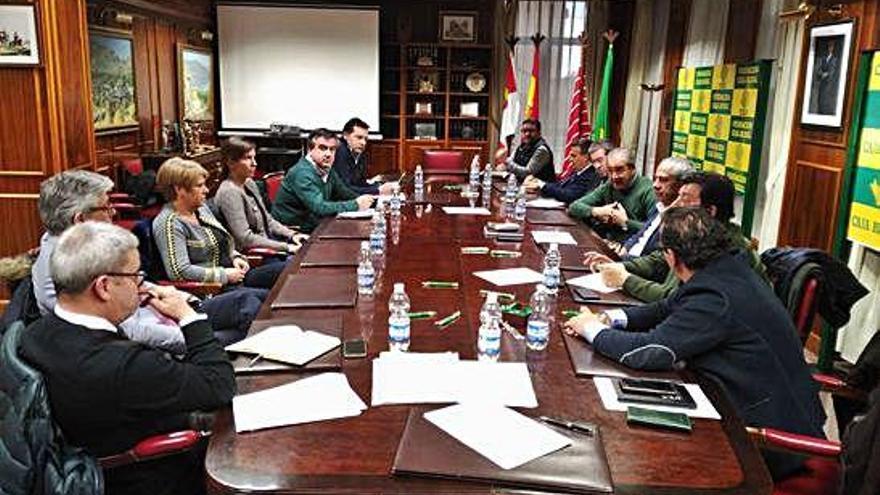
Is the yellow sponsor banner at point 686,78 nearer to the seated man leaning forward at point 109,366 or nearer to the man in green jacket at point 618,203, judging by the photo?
the man in green jacket at point 618,203

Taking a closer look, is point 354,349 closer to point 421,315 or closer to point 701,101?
point 421,315

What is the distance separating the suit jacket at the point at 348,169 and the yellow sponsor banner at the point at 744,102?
8.97ft

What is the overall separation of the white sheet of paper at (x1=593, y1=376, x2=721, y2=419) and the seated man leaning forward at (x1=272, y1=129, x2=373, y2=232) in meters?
2.74

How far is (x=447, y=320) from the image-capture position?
87.8 inches

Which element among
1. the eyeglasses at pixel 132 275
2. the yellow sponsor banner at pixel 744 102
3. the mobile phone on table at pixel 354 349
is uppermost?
the yellow sponsor banner at pixel 744 102

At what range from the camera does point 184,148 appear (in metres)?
6.78

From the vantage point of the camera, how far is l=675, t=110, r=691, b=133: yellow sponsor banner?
241 inches

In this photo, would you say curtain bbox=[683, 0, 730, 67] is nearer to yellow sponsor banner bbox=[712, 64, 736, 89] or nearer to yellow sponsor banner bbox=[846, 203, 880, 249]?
yellow sponsor banner bbox=[712, 64, 736, 89]

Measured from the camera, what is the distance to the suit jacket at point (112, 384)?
5.07 feet

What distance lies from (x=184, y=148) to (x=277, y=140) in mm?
1639

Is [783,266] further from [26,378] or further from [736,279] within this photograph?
[26,378]

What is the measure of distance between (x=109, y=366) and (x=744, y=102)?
470 cm

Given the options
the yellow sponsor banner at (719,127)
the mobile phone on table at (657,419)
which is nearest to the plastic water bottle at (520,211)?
the yellow sponsor banner at (719,127)

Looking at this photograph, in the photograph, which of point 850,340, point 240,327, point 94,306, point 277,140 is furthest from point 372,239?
point 277,140
